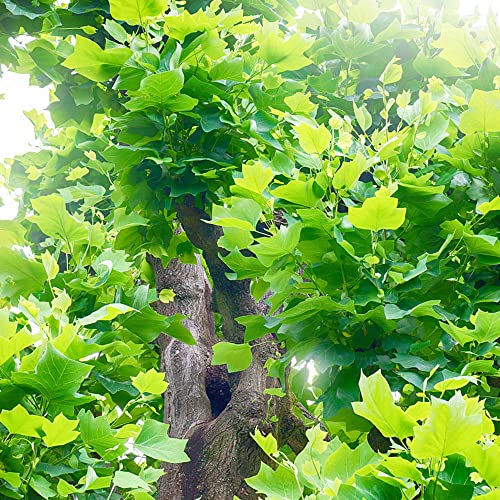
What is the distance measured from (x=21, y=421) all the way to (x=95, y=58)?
97 centimetres

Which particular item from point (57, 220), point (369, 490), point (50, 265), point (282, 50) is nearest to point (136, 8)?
point (282, 50)

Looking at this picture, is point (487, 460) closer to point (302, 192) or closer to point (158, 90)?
point (302, 192)

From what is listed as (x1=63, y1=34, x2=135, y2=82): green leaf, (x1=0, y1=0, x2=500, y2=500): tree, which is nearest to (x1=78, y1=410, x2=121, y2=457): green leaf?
(x1=0, y1=0, x2=500, y2=500): tree

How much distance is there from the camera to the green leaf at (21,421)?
1121 millimetres

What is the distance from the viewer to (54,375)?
119 centimetres

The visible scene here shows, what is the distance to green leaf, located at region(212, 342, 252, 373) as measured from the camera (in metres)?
1.64

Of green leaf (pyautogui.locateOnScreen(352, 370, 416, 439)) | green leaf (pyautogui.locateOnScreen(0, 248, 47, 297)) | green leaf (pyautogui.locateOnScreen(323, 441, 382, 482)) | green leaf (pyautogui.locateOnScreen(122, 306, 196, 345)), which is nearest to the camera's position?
green leaf (pyautogui.locateOnScreen(352, 370, 416, 439))

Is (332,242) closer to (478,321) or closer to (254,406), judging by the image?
(478,321)

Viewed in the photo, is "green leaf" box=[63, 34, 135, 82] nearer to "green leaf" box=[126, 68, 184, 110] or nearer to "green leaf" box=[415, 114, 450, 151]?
"green leaf" box=[126, 68, 184, 110]

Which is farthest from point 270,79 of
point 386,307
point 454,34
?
point 386,307

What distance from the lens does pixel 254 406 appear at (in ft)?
6.28

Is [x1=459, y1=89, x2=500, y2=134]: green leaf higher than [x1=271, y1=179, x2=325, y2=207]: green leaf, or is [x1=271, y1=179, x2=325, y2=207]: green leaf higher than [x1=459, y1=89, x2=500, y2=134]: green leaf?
[x1=459, y1=89, x2=500, y2=134]: green leaf

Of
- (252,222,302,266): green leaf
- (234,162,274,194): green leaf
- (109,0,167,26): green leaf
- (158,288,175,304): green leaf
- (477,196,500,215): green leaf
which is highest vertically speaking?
(109,0,167,26): green leaf

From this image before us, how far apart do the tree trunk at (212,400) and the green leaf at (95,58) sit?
0.48m
